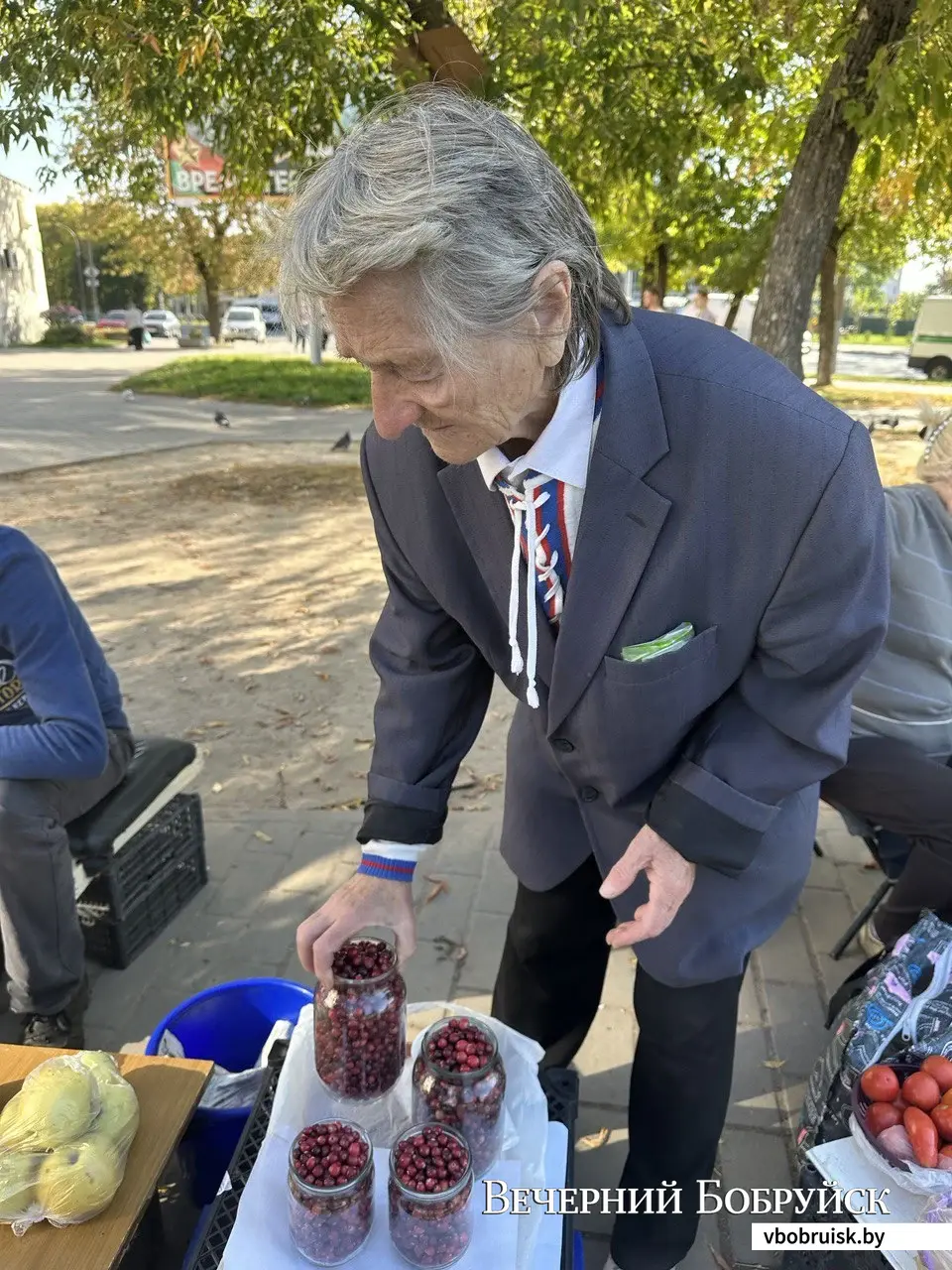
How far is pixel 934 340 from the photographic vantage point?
84.9ft

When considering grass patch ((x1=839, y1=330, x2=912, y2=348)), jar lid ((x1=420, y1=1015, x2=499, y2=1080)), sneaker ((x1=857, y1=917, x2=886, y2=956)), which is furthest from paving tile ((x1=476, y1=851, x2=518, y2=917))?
grass patch ((x1=839, y1=330, x2=912, y2=348))

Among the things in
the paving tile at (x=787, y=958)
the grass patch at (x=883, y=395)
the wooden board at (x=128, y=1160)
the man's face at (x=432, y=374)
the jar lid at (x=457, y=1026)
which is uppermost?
the man's face at (x=432, y=374)

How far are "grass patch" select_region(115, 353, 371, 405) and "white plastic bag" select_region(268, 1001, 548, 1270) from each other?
1541 centimetres

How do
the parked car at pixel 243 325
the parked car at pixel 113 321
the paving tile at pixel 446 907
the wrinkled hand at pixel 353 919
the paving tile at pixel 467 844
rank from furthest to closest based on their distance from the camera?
the parked car at pixel 113 321, the parked car at pixel 243 325, the paving tile at pixel 467 844, the paving tile at pixel 446 907, the wrinkled hand at pixel 353 919

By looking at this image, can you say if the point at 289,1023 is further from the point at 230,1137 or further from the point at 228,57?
the point at 228,57

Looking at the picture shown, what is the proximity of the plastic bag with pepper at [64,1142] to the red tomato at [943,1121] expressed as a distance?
142 centimetres

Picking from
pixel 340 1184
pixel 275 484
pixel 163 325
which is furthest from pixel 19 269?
pixel 340 1184

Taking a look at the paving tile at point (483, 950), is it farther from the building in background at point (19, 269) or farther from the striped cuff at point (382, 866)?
the building in background at point (19, 269)

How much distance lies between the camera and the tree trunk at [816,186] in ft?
12.8

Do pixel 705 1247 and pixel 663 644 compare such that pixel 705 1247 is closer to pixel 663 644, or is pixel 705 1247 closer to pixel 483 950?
pixel 483 950

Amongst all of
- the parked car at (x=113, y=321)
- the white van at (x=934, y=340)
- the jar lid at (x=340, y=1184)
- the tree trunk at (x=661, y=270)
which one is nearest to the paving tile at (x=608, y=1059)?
the jar lid at (x=340, y=1184)

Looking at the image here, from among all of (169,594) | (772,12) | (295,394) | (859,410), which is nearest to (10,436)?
(295,394)

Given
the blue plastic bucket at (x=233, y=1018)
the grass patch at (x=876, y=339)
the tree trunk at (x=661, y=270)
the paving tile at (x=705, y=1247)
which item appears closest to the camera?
the paving tile at (x=705, y=1247)

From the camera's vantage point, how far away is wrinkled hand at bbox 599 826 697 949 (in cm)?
148
